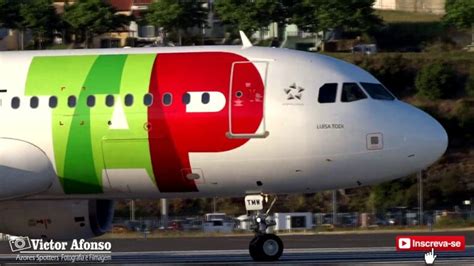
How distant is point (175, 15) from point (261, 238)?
73.4 metres

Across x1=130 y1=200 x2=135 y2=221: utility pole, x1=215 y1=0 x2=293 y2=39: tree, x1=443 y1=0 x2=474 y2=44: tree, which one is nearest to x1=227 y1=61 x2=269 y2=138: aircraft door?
x1=130 y1=200 x2=135 y2=221: utility pole

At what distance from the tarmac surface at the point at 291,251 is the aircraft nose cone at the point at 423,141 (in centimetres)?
208

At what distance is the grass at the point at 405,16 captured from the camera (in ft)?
385

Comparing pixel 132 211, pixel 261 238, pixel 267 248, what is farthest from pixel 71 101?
pixel 132 211

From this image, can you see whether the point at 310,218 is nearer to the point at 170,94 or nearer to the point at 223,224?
the point at 223,224

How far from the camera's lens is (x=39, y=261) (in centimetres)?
2959

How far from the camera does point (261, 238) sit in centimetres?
2708

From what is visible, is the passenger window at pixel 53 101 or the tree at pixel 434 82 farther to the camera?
the tree at pixel 434 82

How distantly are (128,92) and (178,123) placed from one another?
1267 millimetres

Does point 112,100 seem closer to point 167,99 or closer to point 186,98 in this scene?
point 167,99

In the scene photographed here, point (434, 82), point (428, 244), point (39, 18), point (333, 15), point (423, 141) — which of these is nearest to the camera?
point (423, 141)

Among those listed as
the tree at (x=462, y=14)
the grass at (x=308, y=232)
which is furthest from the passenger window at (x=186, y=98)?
the tree at (x=462, y=14)

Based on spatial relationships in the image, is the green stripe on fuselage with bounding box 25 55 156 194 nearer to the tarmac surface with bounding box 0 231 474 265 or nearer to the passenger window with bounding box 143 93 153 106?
the passenger window with bounding box 143 93 153 106

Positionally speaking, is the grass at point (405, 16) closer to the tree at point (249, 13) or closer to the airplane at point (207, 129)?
the tree at point (249, 13)
